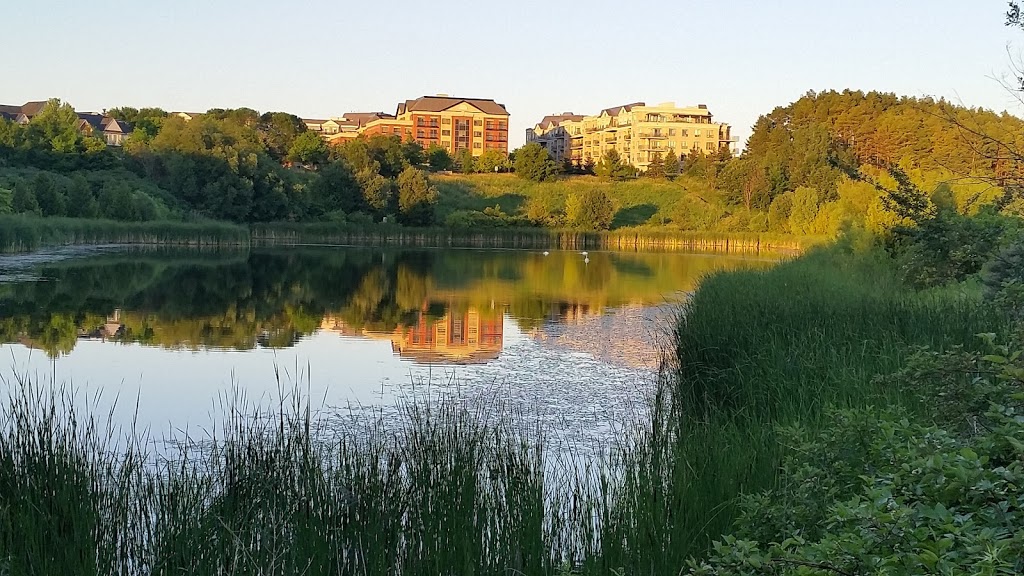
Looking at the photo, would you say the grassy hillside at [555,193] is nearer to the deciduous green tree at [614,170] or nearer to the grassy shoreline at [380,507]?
the deciduous green tree at [614,170]

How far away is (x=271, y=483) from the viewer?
5.22 m

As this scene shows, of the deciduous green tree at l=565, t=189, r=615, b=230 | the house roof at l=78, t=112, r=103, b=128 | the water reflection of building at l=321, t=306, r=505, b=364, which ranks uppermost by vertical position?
the house roof at l=78, t=112, r=103, b=128

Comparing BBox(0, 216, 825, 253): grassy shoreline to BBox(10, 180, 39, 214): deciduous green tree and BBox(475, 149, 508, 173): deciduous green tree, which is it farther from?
BBox(475, 149, 508, 173): deciduous green tree

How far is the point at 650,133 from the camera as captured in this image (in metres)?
111

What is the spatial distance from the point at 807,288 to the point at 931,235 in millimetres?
2318

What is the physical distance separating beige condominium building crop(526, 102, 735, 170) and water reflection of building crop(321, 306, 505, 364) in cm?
9037

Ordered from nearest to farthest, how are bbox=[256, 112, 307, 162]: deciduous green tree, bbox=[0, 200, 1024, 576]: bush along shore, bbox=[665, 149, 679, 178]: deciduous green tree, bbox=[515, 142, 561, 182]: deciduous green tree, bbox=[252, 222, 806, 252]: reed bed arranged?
bbox=[0, 200, 1024, 576]: bush along shore
bbox=[252, 222, 806, 252]: reed bed
bbox=[256, 112, 307, 162]: deciduous green tree
bbox=[515, 142, 561, 182]: deciduous green tree
bbox=[665, 149, 679, 178]: deciduous green tree

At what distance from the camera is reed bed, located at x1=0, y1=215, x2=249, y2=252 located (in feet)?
111

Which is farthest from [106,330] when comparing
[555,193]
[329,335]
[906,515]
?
[555,193]

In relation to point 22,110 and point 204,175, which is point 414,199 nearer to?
point 204,175

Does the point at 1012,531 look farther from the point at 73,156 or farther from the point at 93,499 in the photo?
the point at 73,156

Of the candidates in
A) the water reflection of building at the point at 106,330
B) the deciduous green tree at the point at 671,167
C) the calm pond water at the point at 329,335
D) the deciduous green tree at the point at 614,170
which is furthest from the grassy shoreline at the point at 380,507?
the deciduous green tree at the point at 671,167

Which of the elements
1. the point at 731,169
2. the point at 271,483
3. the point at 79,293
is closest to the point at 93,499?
the point at 271,483

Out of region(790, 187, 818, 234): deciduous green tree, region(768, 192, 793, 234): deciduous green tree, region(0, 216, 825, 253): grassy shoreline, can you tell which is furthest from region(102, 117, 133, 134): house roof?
region(790, 187, 818, 234): deciduous green tree
